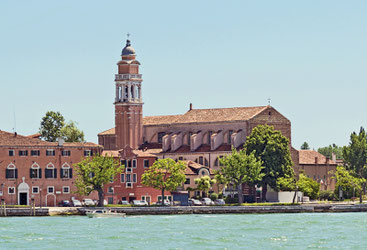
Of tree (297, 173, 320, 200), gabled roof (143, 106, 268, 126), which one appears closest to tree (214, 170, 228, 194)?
tree (297, 173, 320, 200)

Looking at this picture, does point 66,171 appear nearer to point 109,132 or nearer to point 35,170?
point 35,170

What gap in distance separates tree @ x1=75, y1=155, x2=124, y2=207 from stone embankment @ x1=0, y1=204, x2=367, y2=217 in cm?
551

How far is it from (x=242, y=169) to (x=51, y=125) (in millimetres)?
36677

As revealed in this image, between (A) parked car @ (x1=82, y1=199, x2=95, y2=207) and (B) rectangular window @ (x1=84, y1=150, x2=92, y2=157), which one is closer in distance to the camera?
(A) parked car @ (x1=82, y1=199, x2=95, y2=207)

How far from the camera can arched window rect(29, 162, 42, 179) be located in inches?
5689

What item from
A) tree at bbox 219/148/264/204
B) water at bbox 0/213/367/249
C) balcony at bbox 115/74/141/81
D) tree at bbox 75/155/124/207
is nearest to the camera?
water at bbox 0/213/367/249

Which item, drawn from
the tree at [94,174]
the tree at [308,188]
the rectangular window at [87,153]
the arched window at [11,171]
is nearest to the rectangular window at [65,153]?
the tree at [94,174]

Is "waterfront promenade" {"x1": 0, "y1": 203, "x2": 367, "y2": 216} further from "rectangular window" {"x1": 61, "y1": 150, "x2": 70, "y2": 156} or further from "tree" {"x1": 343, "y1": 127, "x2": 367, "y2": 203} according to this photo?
"tree" {"x1": 343, "y1": 127, "x2": 367, "y2": 203}

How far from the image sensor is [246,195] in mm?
155500

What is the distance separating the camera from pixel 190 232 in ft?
354

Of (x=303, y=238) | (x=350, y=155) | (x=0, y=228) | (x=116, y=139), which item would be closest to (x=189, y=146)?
(x=116, y=139)

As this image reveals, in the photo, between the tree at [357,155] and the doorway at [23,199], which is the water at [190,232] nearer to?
the doorway at [23,199]

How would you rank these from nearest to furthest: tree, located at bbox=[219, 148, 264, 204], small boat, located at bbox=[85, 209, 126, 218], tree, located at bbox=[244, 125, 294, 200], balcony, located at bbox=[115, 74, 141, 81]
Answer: small boat, located at bbox=[85, 209, 126, 218], tree, located at bbox=[219, 148, 264, 204], tree, located at bbox=[244, 125, 294, 200], balcony, located at bbox=[115, 74, 141, 81]

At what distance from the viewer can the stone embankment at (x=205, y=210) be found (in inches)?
5315
